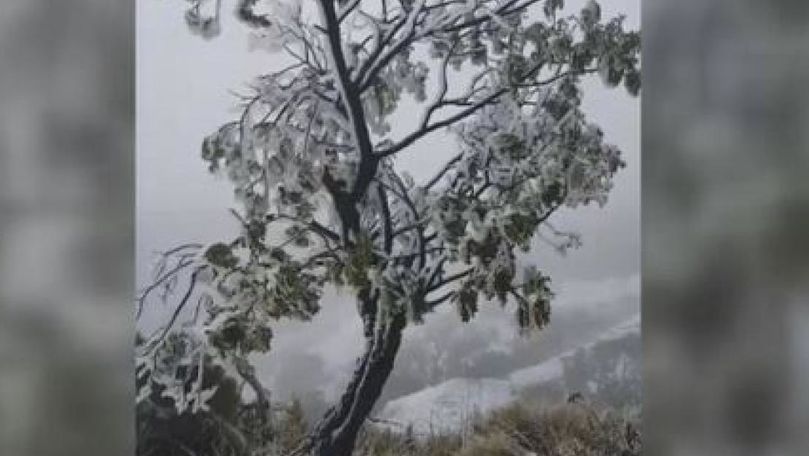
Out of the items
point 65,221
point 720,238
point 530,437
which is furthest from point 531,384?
point 65,221

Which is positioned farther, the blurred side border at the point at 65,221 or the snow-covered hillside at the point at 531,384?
the snow-covered hillside at the point at 531,384

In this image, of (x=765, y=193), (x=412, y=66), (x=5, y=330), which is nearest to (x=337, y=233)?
(x=412, y=66)

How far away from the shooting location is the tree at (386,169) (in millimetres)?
1520

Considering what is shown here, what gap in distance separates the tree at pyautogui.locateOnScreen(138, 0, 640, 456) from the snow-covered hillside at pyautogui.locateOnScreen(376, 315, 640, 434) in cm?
6

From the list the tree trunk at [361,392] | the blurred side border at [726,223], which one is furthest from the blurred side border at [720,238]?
the tree trunk at [361,392]

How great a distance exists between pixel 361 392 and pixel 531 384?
0.26 meters

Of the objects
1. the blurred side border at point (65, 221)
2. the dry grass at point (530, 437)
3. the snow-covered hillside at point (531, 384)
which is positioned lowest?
the dry grass at point (530, 437)

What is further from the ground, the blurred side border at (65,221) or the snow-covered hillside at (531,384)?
the blurred side border at (65,221)

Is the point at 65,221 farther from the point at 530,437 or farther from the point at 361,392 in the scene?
the point at 530,437

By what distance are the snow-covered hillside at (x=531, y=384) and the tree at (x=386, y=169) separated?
6 centimetres

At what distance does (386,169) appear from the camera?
1.55 m

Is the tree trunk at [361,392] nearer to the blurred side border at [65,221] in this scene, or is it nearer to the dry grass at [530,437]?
the dry grass at [530,437]

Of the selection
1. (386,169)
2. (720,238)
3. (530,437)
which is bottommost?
(530,437)

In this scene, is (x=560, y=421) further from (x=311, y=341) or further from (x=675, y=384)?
(x=311, y=341)
